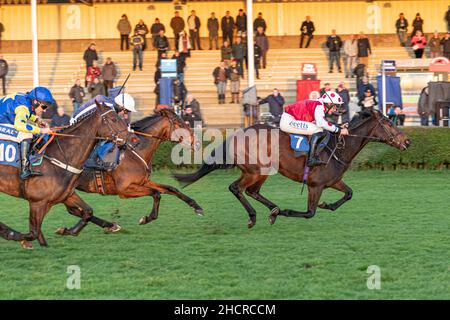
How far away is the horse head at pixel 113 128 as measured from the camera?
867 cm

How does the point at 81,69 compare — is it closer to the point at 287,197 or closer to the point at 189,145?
the point at 287,197

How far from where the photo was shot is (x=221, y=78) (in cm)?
2216

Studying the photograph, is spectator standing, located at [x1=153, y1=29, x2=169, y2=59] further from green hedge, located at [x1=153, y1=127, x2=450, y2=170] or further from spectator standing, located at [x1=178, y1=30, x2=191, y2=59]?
green hedge, located at [x1=153, y1=127, x2=450, y2=170]

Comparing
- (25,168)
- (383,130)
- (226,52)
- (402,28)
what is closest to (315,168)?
(383,130)

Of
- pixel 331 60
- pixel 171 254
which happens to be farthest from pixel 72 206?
pixel 331 60

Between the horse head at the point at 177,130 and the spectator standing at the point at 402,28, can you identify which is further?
the spectator standing at the point at 402,28

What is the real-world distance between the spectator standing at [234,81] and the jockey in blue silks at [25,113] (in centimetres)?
1332

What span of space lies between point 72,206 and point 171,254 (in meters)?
1.50

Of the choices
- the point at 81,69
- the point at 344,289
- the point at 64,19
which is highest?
the point at 64,19

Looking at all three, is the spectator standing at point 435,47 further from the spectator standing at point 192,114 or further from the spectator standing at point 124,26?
the spectator standing at point 124,26

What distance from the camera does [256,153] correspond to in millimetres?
10625

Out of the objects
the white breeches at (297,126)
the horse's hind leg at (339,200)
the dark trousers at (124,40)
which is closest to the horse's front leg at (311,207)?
the horse's hind leg at (339,200)

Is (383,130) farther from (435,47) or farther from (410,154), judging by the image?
(435,47)

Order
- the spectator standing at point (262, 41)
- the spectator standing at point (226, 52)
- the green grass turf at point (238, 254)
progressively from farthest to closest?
the spectator standing at point (262, 41), the spectator standing at point (226, 52), the green grass turf at point (238, 254)
